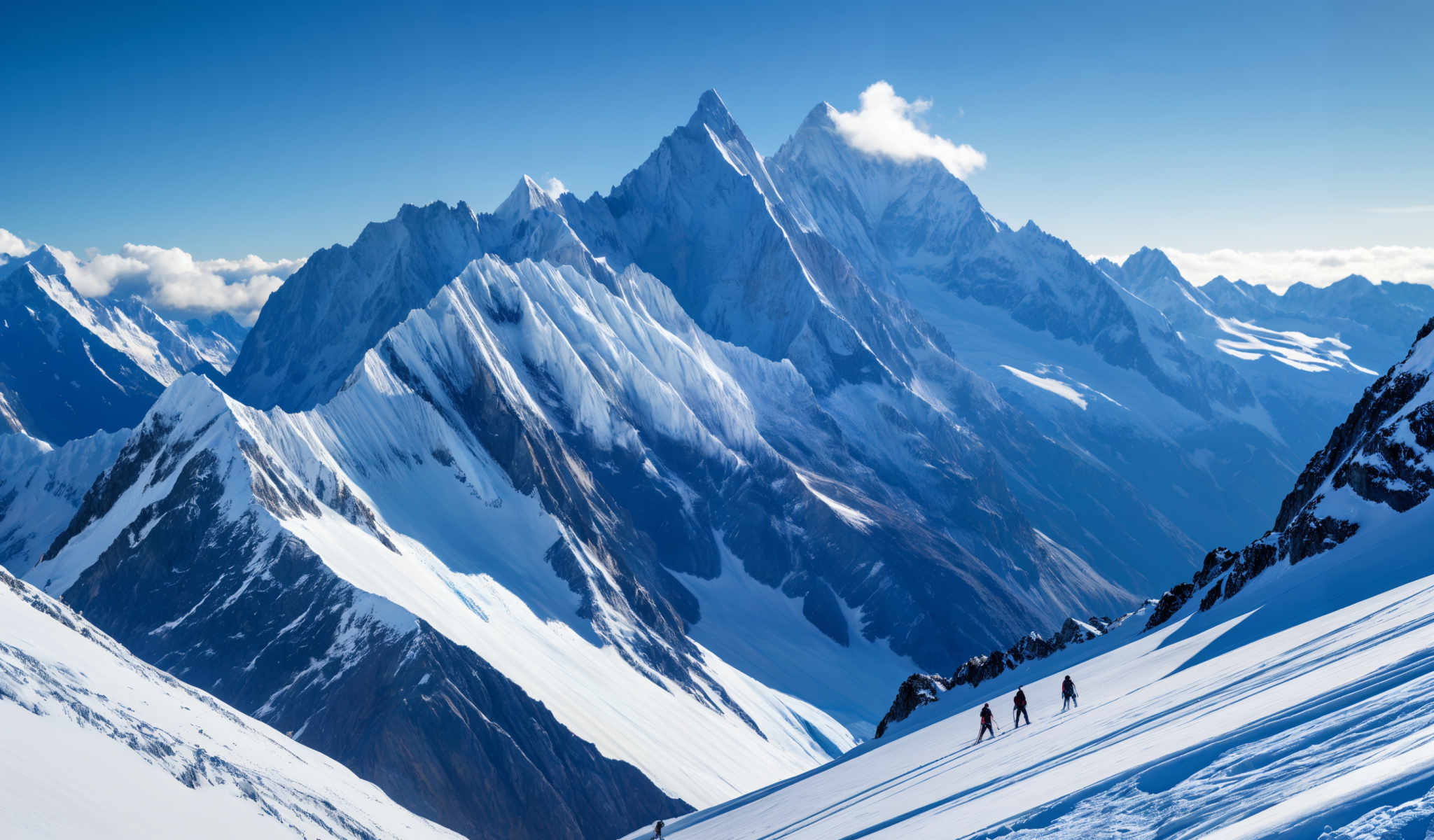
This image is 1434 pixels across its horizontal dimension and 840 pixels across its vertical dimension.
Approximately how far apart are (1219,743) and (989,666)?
5532cm

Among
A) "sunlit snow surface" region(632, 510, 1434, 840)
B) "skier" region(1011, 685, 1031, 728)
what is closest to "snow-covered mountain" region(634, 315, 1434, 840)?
"sunlit snow surface" region(632, 510, 1434, 840)

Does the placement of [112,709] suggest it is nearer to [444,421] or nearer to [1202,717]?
[1202,717]

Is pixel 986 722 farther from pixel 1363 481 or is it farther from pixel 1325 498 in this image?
pixel 1325 498

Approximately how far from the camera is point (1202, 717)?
979 inches

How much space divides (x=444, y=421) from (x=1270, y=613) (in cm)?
15021

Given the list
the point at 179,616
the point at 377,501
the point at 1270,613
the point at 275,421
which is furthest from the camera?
the point at 377,501

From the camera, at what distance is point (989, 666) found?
2906 inches

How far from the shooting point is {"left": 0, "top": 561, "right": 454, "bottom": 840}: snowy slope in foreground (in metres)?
46.6

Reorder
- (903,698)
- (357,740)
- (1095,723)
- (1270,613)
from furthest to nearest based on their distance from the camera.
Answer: (357,740)
(903,698)
(1270,613)
(1095,723)

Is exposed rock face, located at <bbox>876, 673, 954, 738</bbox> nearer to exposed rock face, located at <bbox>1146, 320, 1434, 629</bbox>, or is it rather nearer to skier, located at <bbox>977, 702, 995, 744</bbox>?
exposed rock face, located at <bbox>1146, 320, 1434, 629</bbox>

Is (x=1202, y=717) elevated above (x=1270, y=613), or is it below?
below

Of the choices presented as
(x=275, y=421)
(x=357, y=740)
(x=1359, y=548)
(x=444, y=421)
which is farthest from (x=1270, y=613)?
(x=444, y=421)

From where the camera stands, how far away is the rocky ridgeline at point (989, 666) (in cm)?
7362

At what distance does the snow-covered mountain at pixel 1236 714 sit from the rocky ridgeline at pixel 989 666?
2.04 ft
